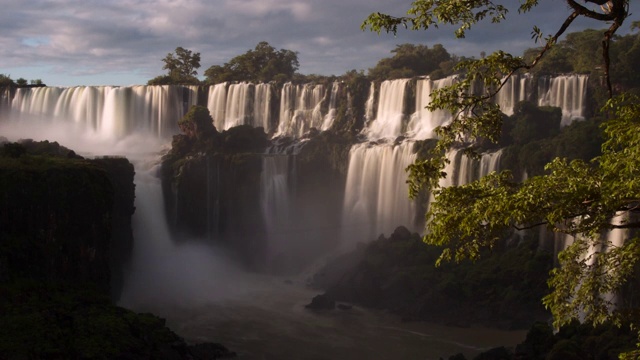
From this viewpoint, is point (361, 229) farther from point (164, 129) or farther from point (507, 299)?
point (164, 129)

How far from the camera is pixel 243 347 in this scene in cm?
3356

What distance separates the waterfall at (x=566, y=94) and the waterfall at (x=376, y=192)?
36.6 feet

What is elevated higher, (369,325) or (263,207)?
(263,207)

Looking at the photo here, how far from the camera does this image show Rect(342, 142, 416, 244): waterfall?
51.6 metres

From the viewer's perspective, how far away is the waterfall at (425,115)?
56.3 metres

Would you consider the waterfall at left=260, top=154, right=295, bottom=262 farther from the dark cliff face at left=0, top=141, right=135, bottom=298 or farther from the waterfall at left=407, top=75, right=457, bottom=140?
the dark cliff face at left=0, top=141, right=135, bottom=298

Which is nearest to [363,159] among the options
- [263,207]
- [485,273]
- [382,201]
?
[382,201]

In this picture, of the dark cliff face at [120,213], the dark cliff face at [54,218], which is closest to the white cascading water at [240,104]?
the dark cliff face at [120,213]

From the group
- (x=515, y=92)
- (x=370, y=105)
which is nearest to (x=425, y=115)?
(x=370, y=105)

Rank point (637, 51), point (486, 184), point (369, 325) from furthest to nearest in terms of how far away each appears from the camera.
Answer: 1. point (637, 51)
2. point (369, 325)
3. point (486, 184)

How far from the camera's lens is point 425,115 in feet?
189

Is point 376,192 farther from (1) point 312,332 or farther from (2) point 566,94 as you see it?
(1) point 312,332

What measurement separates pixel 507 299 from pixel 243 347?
14523 mm

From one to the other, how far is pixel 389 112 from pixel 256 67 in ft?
94.6
